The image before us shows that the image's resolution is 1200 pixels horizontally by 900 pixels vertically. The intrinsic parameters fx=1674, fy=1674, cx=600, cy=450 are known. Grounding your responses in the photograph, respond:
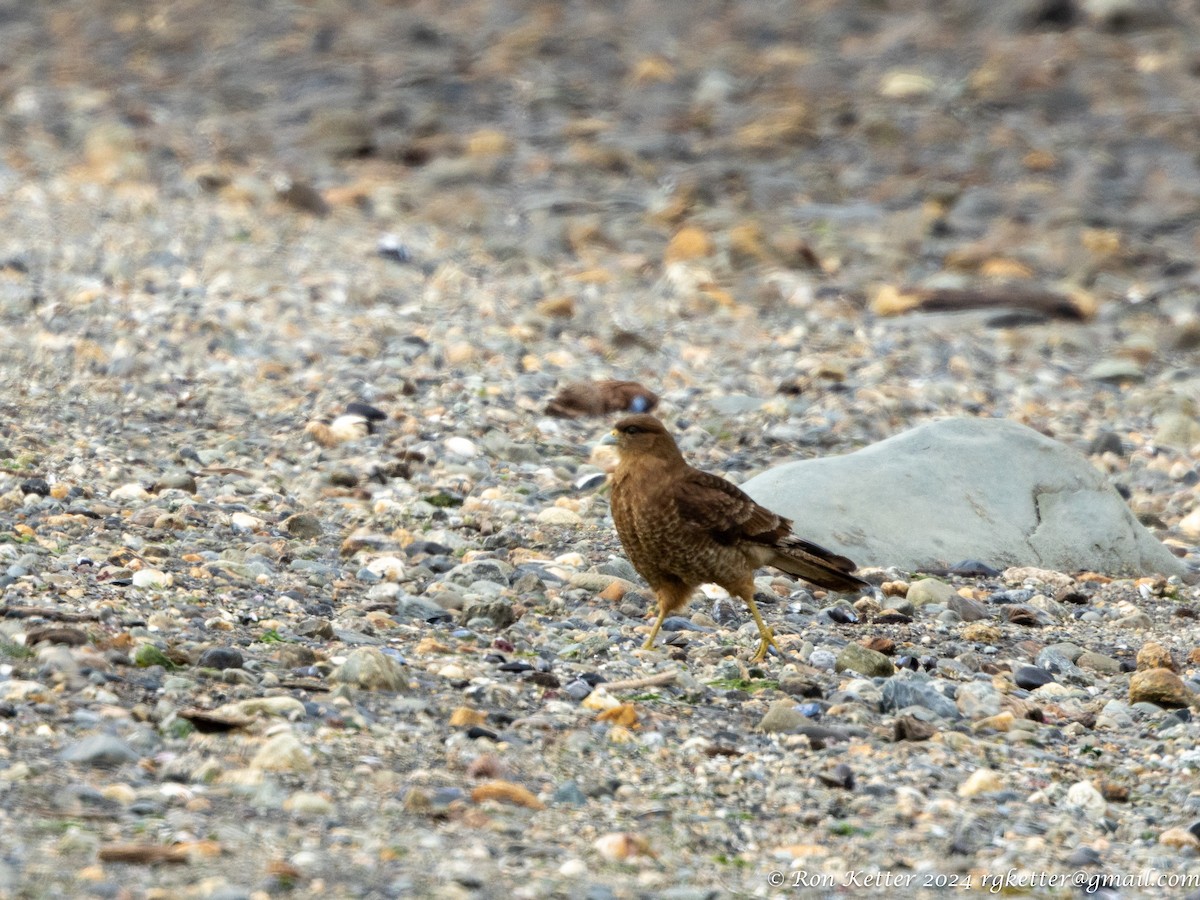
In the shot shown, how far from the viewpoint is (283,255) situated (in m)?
12.0

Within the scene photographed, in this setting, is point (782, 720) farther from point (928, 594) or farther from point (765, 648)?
point (928, 594)

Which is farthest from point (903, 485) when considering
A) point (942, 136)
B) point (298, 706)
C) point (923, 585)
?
point (942, 136)

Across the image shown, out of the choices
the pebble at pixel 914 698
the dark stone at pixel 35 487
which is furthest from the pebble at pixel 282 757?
the dark stone at pixel 35 487

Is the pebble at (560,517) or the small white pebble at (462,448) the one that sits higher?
the small white pebble at (462,448)

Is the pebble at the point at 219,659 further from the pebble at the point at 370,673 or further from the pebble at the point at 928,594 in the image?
the pebble at the point at 928,594

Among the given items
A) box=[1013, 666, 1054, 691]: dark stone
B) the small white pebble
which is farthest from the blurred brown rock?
box=[1013, 666, 1054, 691]: dark stone

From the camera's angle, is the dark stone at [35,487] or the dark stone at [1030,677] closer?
the dark stone at [1030,677]

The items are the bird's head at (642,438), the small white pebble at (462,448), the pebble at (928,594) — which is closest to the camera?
the bird's head at (642,438)

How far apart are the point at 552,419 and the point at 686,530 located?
3.15m

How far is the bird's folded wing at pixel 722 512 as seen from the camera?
6.48 metres

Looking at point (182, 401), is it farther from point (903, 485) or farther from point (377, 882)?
point (377, 882)

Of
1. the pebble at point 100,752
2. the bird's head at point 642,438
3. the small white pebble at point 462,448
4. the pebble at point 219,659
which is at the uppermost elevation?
the pebble at point 100,752

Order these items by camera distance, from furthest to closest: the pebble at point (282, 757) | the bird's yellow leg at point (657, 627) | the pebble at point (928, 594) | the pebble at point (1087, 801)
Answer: the pebble at point (928, 594)
the bird's yellow leg at point (657, 627)
the pebble at point (1087, 801)
the pebble at point (282, 757)

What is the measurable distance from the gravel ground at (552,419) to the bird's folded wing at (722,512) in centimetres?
45
